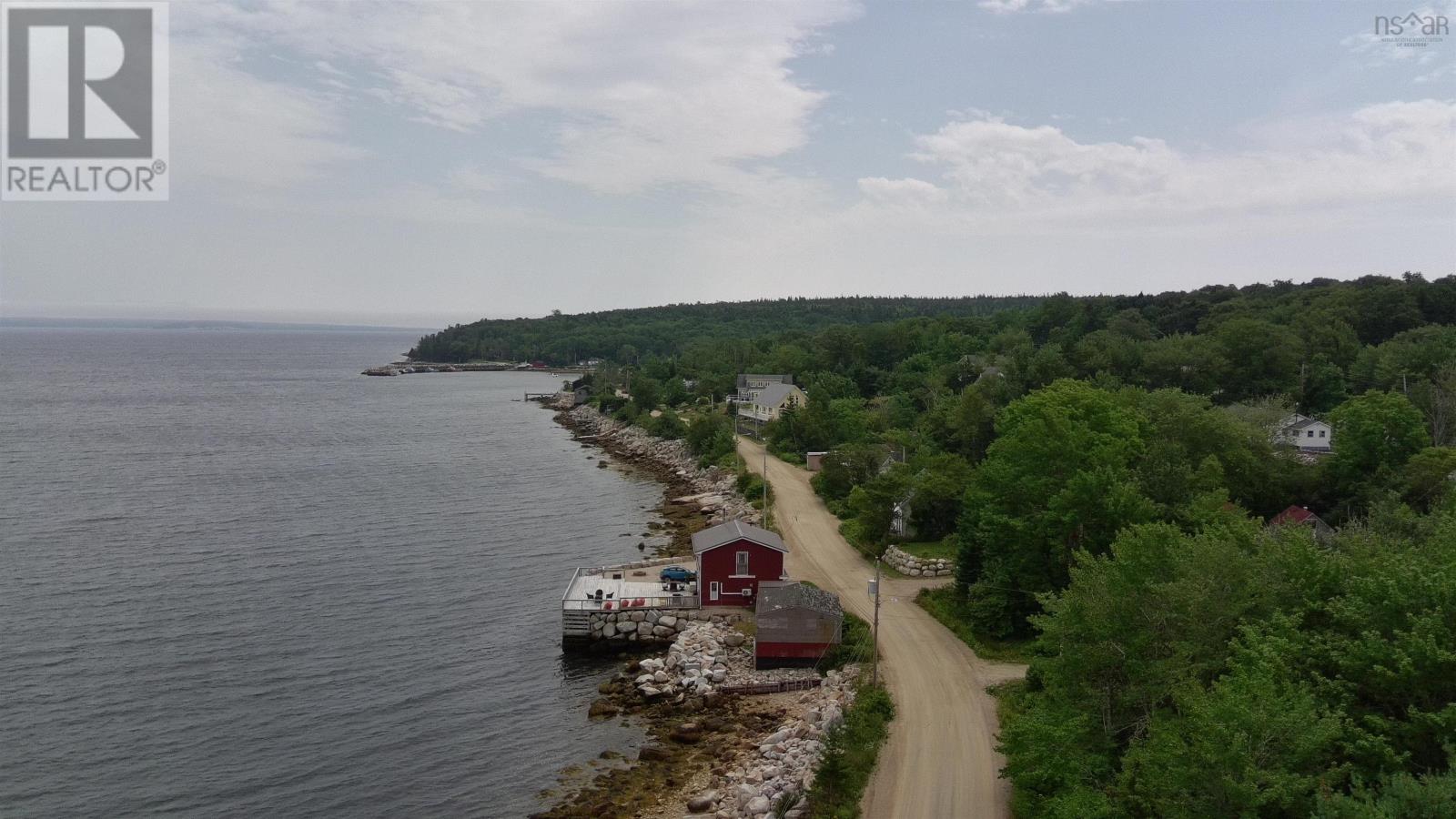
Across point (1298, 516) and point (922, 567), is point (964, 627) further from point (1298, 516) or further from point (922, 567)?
point (1298, 516)

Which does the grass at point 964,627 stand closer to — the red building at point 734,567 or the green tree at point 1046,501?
the green tree at point 1046,501

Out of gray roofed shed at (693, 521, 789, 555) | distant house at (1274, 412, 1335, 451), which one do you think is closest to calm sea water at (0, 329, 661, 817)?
gray roofed shed at (693, 521, 789, 555)

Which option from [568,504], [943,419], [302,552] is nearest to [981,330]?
[943,419]

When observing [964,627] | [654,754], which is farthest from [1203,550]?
[654,754]

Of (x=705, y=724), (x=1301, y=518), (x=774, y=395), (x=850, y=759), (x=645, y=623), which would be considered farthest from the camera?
(x=774, y=395)

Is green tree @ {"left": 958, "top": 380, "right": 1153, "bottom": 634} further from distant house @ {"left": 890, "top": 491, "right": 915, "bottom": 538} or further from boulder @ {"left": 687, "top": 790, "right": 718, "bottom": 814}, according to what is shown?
boulder @ {"left": 687, "top": 790, "right": 718, "bottom": 814}
